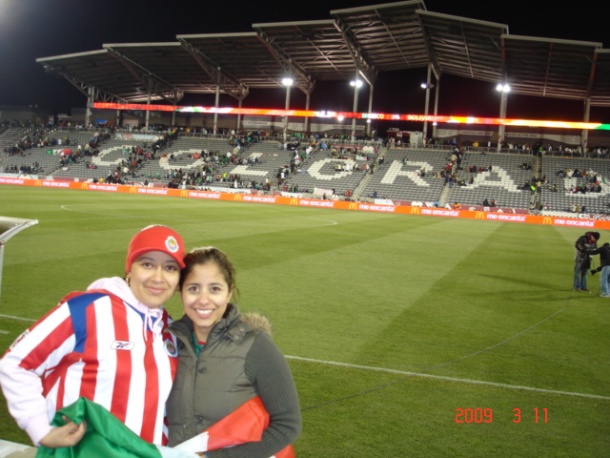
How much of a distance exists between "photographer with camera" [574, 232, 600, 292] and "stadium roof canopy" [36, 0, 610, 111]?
29.6 m

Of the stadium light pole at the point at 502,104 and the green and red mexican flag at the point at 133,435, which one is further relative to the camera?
the stadium light pole at the point at 502,104

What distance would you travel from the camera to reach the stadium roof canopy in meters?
40.8

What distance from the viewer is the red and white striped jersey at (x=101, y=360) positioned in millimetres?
2484

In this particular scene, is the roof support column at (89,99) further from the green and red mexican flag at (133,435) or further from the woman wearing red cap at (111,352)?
the green and red mexican flag at (133,435)

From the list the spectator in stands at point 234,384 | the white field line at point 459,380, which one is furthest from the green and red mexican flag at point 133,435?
the white field line at point 459,380

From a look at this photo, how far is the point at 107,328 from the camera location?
260 centimetres

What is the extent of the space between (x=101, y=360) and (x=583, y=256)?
12536 mm

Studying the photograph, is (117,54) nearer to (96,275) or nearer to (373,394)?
(96,275)

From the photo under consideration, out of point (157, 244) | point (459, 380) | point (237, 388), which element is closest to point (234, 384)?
point (237, 388)

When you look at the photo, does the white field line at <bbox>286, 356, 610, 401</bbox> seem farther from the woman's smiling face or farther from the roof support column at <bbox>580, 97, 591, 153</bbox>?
the roof support column at <bbox>580, 97, 591, 153</bbox>

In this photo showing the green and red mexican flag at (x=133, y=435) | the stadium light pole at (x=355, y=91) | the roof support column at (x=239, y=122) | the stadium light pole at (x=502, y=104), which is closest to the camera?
the green and red mexican flag at (x=133, y=435)

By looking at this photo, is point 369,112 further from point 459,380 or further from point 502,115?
point 459,380

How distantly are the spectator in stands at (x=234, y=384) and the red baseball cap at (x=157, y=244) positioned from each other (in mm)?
381
